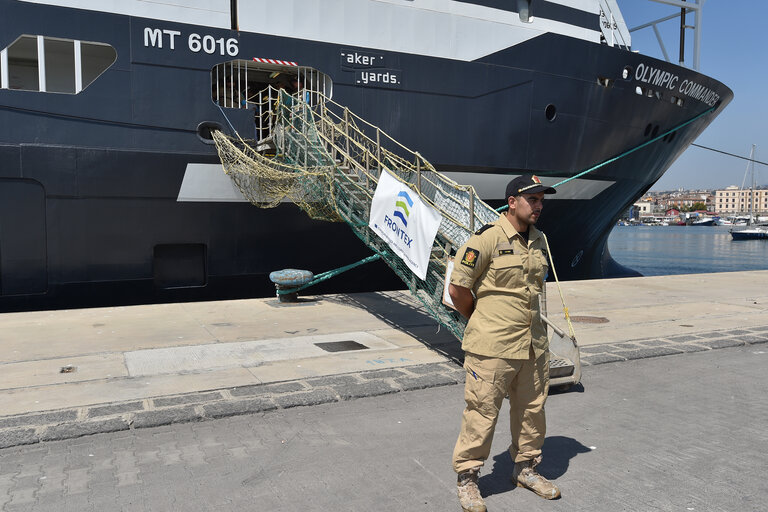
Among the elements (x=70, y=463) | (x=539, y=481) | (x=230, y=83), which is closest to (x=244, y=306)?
(x=230, y=83)

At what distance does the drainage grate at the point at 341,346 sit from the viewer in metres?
A: 6.78

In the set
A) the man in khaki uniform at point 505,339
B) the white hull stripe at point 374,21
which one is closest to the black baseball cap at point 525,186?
the man in khaki uniform at point 505,339

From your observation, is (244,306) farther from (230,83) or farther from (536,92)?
(536,92)

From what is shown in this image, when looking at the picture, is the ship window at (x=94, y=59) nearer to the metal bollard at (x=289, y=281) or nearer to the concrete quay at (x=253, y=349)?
the concrete quay at (x=253, y=349)

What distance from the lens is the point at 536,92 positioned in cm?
1209

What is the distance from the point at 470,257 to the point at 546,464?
1.50m

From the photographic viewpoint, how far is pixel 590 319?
8.77 m

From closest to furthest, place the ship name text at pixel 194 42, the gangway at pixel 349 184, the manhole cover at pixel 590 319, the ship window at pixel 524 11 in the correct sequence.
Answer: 1. the gangway at pixel 349 184
2. the manhole cover at pixel 590 319
3. the ship name text at pixel 194 42
4. the ship window at pixel 524 11

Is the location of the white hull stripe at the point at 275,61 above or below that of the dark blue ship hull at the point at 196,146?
above

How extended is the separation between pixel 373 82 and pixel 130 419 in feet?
→ 26.0

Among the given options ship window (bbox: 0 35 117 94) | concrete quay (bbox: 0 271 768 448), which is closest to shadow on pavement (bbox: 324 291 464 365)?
concrete quay (bbox: 0 271 768 448)

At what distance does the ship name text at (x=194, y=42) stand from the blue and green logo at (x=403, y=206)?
4.98 metres

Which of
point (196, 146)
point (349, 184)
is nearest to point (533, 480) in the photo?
point (349, 184)

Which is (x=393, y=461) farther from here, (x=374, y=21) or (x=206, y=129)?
(x=374, y=21)
